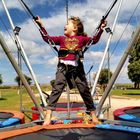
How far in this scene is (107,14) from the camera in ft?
16.9

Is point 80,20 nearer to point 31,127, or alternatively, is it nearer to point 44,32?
point 44,32

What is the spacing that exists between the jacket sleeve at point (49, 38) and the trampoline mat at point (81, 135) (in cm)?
117

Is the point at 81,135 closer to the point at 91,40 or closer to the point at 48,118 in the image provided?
the point at 48,118

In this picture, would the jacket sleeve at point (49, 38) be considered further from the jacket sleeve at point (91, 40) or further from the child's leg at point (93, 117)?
the child's leg at point (93, 117)

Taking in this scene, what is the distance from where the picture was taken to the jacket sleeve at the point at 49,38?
4872 mm

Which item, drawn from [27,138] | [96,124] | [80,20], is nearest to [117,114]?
[96,124]

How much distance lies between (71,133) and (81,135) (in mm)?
115

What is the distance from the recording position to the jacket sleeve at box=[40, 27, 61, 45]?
16.0 feet

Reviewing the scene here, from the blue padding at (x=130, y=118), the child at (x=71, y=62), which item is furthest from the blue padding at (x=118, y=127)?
the blue padding at (x=130, y=118)

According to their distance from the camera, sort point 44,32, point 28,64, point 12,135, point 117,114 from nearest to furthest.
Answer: point 12,135, point 44,32, point 28,64, point 117,114

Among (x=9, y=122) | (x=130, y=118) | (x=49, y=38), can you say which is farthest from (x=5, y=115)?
(x=130, y=118)

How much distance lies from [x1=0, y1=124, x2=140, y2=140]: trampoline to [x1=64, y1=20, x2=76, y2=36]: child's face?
3.79ft

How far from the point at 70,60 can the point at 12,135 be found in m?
1.26

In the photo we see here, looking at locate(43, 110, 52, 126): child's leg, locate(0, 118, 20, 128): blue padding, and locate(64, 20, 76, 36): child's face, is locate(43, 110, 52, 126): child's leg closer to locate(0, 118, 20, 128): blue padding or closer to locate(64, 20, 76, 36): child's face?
locate(0, 118, 20, 128): blue padding
